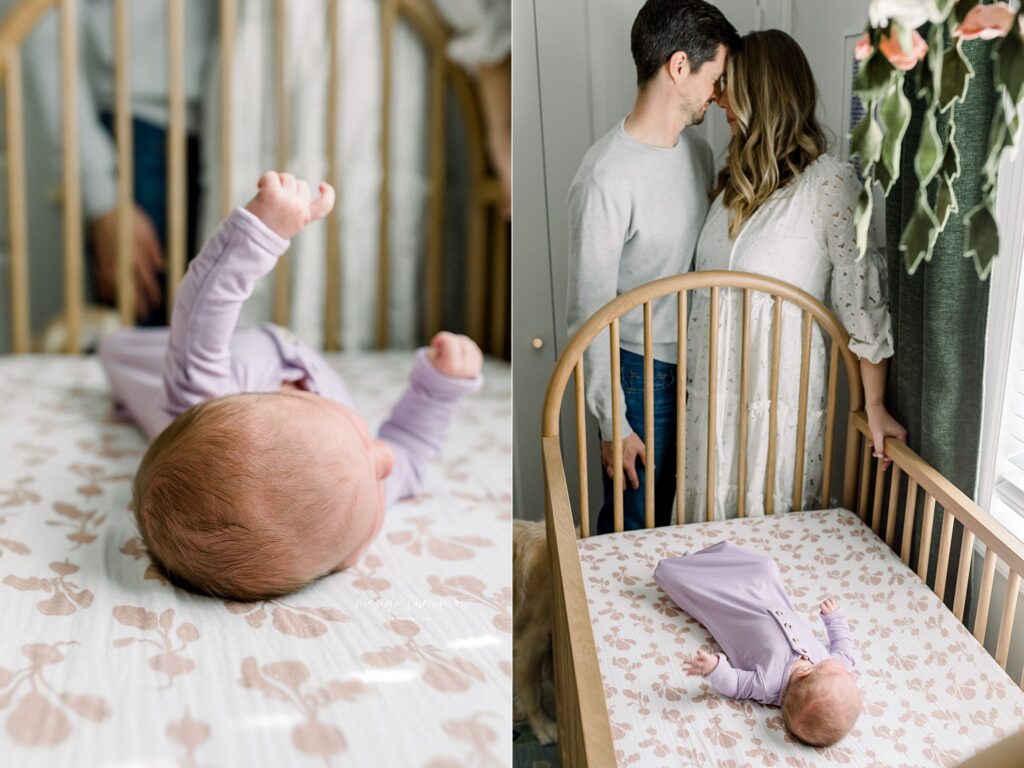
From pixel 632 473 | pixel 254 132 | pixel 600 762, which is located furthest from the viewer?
pixel 254 132

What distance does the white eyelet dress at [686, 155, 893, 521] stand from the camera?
4.39ft

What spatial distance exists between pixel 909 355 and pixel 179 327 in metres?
1.09

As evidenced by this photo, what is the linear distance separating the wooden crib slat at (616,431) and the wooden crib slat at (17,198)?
149 cm

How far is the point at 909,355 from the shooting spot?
1.32 metres

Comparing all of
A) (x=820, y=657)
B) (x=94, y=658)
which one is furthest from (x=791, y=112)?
(x=94, y=658)

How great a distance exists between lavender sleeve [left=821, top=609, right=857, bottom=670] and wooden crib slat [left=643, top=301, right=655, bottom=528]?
37 cm

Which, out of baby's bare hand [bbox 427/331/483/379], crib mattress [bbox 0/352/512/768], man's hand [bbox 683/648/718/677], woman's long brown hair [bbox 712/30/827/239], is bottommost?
man's hand [bbox 683/648/718/677]

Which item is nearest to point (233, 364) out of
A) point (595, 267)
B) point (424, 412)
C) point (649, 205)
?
point (424, 412)

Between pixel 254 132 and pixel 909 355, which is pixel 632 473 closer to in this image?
pixel 909 355

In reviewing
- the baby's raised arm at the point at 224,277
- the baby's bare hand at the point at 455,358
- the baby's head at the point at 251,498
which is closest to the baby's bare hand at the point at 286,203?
the baby's raised arm at the point at 224,277

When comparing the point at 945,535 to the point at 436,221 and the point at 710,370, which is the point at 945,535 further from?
the point at 436,221

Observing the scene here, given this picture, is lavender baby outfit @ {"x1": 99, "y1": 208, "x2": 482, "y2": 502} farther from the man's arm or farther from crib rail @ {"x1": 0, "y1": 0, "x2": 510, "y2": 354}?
crib rail @ {"x1": 0, "y1": 0, "x2": 510, "y2": 354}

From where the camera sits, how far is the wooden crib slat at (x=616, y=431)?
4.70 feet

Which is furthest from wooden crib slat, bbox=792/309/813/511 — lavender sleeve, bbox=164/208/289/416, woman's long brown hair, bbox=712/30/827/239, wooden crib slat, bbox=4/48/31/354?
wooden crib slat, bbox=4/48/31/354
